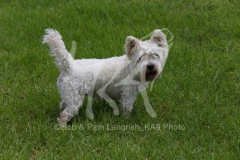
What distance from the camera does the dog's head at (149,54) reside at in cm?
578

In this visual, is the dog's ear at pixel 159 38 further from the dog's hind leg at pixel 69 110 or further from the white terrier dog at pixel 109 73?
the dog's hind leg at pixel 69 110

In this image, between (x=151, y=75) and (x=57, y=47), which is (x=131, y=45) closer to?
(x=151, y=75)

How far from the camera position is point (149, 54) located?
5820mm

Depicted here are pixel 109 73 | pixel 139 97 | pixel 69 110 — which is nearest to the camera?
pixel 69 110

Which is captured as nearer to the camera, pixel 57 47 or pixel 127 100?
pixel 57 47

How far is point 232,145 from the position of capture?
17.9 ft

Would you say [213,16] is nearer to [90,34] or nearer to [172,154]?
[90,34]

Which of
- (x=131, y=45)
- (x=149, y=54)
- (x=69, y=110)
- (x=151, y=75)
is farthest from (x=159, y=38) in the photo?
(x=69, y=110)

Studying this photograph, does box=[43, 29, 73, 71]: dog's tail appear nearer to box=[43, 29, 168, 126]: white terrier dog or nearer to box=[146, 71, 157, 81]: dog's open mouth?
box=[43, 29, 168, 126]: white terrier dog

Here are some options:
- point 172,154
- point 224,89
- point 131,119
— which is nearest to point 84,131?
point 131,119

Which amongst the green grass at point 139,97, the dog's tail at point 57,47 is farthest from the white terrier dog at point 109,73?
the green grass at point 139,97

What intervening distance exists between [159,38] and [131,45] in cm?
43

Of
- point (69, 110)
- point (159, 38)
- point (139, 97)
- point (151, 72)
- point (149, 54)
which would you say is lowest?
point (139, 97)

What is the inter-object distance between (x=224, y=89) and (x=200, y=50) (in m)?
1.65
